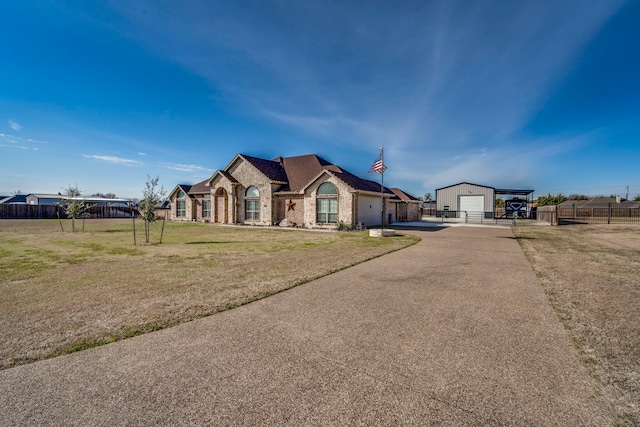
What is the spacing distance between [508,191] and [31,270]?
143 ft

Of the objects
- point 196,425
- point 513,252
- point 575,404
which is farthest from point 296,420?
point 513,252

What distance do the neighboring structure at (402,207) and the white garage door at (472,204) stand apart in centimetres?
720

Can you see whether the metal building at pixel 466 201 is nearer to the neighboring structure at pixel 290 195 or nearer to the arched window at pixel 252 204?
the neighboring structure at pixel 290 195

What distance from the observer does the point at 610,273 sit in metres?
7.77

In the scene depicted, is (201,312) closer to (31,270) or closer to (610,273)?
(31,270)

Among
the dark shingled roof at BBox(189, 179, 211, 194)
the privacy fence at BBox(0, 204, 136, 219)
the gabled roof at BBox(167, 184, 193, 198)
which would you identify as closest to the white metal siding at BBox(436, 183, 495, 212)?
the dark shingled roof at BBox(189, 179, 211, 194)

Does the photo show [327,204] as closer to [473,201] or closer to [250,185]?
[250,185]

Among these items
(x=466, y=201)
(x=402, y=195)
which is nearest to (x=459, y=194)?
(x=466, y=201)

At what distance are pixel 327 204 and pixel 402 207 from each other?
45.3 feet

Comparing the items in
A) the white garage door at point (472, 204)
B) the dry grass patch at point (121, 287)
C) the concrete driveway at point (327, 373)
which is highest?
the white garage door at point (472, 204)

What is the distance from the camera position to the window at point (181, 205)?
118 ft

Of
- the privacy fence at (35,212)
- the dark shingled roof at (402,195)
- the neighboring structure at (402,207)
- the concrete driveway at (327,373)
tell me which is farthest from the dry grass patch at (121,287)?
the privacy fence at (35,212)

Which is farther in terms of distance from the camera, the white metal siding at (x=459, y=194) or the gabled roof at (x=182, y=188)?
the white metal siding at (x=459, y=194)

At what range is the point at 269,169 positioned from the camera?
91.8ft
